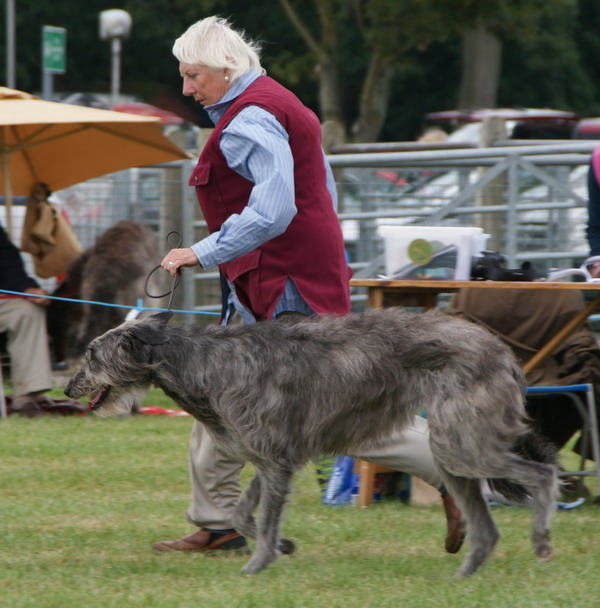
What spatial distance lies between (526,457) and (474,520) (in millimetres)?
347

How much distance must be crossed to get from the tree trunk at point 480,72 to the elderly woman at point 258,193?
29898mm

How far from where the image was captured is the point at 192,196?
9.98 metres

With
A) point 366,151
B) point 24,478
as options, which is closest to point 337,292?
point 24,478

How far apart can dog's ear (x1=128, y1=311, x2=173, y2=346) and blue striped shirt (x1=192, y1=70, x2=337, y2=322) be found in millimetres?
331

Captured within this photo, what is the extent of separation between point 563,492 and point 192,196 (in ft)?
Answer: 15.1

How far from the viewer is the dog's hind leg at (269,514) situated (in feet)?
15.6

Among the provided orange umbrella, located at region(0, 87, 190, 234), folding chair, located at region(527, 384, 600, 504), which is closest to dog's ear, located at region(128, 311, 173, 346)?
folding chair, located at region(527, 384, 600, 504)

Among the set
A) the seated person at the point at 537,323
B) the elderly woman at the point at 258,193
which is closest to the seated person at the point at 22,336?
the seated person at the point at 537,323

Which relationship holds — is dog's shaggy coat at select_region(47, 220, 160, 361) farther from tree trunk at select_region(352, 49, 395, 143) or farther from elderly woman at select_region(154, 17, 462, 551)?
tree trunk at select_region(352, 49, 395, 143)

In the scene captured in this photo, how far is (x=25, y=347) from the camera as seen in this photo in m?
9.06

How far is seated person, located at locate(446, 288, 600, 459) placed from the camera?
254 inches

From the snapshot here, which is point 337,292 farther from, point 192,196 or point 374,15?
point 374,15

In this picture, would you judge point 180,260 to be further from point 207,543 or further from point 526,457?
point 526,457

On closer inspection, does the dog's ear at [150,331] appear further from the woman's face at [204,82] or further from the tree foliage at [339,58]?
the tree foliage at [339,58]
